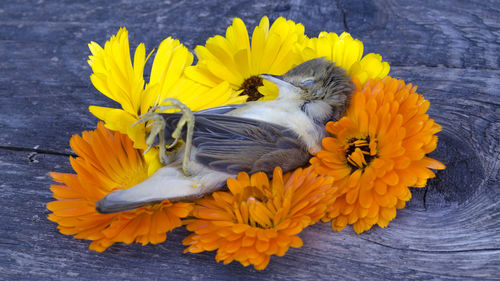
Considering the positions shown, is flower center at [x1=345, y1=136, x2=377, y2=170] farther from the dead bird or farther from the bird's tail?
the bird's tail

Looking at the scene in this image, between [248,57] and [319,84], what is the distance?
0.17 meters

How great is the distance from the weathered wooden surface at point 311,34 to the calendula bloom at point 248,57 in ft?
0.92

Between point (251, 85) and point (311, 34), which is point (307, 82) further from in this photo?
point (311, 34)

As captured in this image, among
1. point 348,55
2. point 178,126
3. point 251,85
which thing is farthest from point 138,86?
point 348,55

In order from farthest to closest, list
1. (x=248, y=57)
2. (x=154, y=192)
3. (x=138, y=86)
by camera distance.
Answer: (x=248, y=57) < (x=138, y=86) < (x=154, y=192)

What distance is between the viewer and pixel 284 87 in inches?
35.6

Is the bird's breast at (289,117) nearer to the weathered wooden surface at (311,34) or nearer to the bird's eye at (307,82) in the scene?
the bird's eye at (307,82)

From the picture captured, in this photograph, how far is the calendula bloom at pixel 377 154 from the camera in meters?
0.82

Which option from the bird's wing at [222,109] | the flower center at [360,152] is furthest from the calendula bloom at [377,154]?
the bird's wing at [222,109]

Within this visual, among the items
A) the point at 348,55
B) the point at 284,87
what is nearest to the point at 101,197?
the point at 284,87

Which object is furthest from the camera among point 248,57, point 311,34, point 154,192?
point 311,34

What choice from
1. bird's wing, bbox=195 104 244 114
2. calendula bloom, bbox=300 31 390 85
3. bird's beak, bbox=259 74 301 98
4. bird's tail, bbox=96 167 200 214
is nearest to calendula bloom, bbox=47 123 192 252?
bird's tail, bbox=96 167 200 214

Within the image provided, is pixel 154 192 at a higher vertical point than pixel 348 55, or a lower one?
lower

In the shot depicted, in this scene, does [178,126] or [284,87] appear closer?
[178,126]
